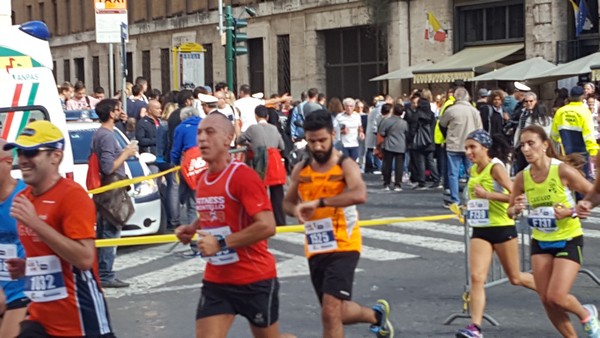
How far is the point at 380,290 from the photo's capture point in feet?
34.0

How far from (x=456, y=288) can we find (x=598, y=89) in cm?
1176

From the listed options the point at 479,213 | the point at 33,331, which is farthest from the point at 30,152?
the point at 479,213

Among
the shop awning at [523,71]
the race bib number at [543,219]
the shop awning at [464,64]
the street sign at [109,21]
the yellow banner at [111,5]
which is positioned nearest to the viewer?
the race bib number at [543,219]

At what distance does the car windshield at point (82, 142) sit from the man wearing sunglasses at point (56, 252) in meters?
7.73

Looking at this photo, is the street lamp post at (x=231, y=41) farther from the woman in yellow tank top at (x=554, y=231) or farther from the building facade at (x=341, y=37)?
the woman in yellow tank top at (x=554, y=231)

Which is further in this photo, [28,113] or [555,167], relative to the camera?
[28,113]

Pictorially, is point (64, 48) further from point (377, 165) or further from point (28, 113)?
point (28, 113)

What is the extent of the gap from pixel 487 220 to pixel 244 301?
2929 mm

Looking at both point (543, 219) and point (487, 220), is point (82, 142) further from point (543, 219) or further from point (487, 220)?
point (543, 219)

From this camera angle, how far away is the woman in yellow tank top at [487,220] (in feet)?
27.4

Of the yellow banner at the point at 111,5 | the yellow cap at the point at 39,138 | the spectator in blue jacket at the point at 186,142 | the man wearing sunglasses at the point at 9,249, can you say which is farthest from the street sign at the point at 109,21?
the yellow cap at the point at 39,138

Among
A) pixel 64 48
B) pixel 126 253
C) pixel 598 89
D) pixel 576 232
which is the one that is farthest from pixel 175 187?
pixel 64 48

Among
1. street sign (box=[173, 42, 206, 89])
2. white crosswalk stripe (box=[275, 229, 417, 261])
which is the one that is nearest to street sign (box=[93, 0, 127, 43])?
street sign (box=[173, 42, 206, 89])

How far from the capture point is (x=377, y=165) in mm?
24562
